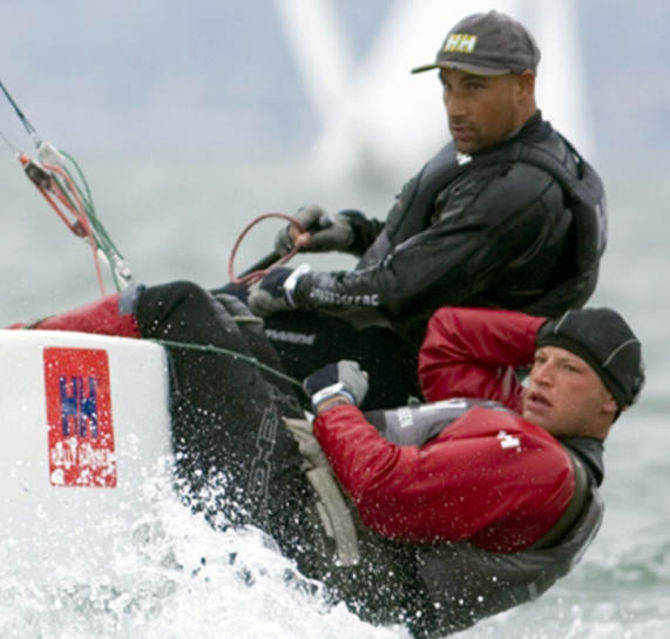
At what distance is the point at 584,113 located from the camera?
76.7 ft

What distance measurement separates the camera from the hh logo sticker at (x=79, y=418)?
3.73 meters

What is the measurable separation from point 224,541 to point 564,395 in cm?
67

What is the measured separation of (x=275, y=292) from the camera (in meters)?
4.12

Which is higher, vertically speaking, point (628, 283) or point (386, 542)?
point (386, 542)

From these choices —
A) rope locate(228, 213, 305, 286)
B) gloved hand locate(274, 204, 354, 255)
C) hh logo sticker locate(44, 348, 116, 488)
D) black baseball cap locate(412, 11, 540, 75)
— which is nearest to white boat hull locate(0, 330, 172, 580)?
hh logo sticker locate(44, 348, 116, 488)

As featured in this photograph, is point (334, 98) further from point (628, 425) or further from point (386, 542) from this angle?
point (386, 542)

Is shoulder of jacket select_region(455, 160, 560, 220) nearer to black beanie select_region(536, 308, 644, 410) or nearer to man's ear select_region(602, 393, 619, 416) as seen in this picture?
black beanie select_region(536, 308, 644, 410)

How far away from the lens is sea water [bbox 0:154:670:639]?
377 cm

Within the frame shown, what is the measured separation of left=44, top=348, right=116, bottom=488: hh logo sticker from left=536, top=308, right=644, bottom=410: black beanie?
816 millimetres

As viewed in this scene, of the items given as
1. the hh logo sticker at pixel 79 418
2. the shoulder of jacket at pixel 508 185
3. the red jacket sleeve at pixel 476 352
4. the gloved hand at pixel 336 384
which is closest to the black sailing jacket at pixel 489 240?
the shoulder of jacket at pixel 508 185

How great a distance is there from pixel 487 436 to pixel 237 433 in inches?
19.2

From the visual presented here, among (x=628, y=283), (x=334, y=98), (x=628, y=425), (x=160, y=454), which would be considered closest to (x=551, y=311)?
(x=160, y=454)

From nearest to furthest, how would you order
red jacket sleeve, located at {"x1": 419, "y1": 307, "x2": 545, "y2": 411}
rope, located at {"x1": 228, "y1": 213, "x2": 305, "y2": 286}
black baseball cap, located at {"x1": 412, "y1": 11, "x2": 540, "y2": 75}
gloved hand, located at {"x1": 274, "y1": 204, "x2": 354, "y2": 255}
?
red jacket sleeve, located at {"x1": 419, "y1": 307, "x2": 545, "y2": 411}, black baseball cap, located at {"x1": 412, "y1": 11, "x2": 540, "y2": 75}, rope, located at {"x1": 228, "y1": 213, "x2": 305, "y2": 286}, gloved hand, located at {"x1": 274, "y1": 204, "x2": 354, "y2": 255}


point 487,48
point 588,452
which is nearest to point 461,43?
point 487,48
